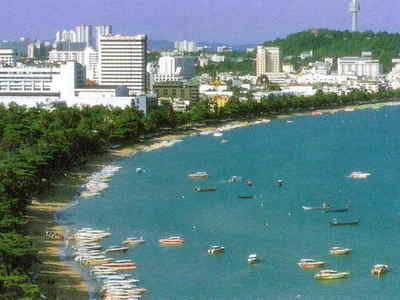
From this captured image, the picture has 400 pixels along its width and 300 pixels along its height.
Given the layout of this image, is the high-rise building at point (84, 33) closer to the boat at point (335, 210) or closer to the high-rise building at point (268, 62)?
the high-rise building at point (268, 62)

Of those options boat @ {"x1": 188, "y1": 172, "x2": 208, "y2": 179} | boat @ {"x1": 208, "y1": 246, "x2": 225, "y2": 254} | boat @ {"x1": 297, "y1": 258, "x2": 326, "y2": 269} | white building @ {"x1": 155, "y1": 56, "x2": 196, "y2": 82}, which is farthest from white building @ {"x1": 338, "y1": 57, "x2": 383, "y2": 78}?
boat @ {"x1": 297, "y1": 258, "x2": 326, "y2": 269}

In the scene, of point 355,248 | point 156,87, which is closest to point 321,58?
point 156,87

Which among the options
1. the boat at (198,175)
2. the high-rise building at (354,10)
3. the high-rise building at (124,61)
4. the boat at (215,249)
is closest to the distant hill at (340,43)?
the high-rise building at (354,10)

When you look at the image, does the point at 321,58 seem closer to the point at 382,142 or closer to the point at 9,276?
the point at 382,142

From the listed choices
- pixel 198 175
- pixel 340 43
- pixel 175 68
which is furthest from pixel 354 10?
pixel 198 175

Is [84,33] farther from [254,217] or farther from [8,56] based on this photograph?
[254,217]

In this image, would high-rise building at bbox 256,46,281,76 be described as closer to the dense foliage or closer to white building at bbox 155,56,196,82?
white building at bbox 155,56,196,82
